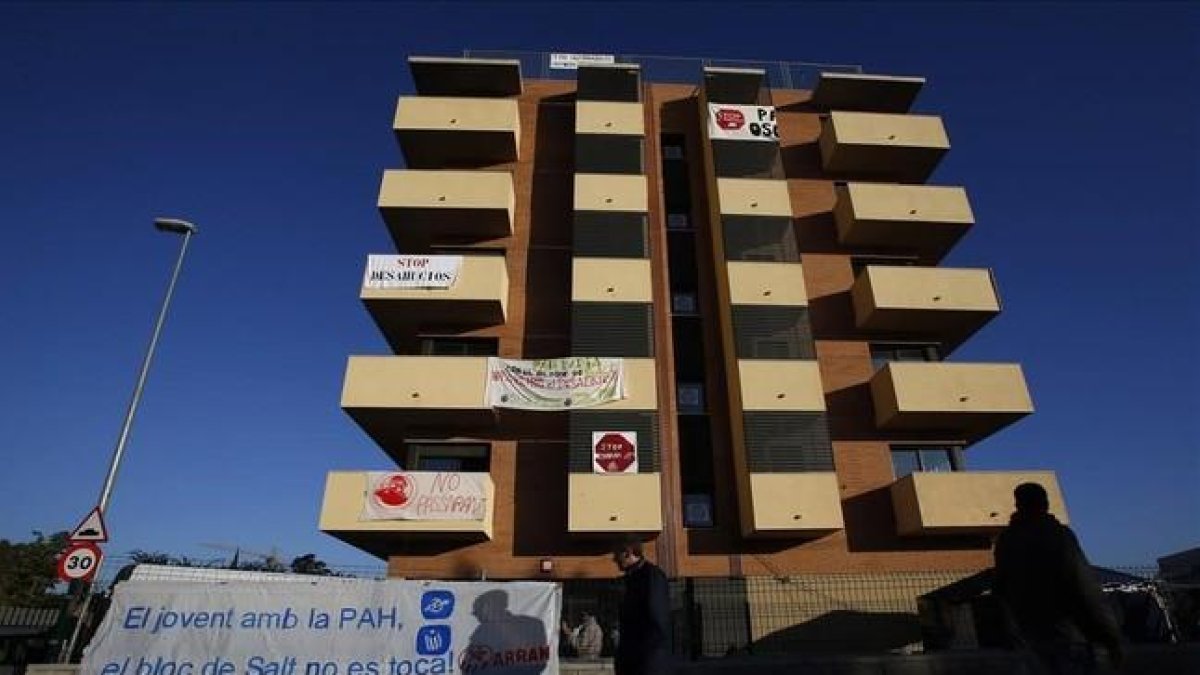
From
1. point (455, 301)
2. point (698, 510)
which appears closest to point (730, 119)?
point (455, 301)

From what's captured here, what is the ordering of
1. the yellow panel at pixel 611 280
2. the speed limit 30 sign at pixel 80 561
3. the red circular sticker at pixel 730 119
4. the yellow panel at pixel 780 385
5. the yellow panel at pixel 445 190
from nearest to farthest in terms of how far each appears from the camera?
the speed limit 30 sign at pixel 80 561
the yellow panel at pixel 780 385
the yellow panel at pixel 611 280
the yellow panel at pixel 445 190
the red circular sticker at pixel 730 119

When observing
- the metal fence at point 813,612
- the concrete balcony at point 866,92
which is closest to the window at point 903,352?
the metal fence at point 813,612

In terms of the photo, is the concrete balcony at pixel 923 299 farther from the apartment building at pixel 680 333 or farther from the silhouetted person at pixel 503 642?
the silhouetted person at pixel 503 642

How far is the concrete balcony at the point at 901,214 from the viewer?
23.8 m

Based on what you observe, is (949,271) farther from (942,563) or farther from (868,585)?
(868,585)

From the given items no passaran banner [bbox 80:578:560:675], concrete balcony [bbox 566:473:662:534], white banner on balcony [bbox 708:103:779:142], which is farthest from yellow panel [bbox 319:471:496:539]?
white banner on balcony [bbox 708:103:779:142]

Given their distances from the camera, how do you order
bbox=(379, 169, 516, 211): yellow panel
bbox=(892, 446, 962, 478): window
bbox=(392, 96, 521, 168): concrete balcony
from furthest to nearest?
bbox=(392, 96, 521, 168): concrete balcony, bbox=(379, 169, 516, 211): yellow panel, bbox=(892, 446, 962, 478): window

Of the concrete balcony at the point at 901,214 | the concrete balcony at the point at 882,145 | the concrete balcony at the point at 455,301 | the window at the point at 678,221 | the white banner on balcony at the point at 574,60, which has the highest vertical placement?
the white banner on balcony at the point at 574,60

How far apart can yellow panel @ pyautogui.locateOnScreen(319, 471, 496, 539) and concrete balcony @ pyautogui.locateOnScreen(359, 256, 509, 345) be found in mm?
5744

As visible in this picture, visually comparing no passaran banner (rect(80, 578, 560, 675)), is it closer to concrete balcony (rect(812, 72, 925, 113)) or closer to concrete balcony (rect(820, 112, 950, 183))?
concrete balcony (rect(820, 112, 950, 183))

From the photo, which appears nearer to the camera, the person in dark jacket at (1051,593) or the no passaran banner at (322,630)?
the person in dark jacket at (1051,593)

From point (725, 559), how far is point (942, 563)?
6.27 m

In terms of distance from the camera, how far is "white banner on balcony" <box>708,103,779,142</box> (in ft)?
85.4

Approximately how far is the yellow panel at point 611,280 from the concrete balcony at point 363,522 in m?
6.84
